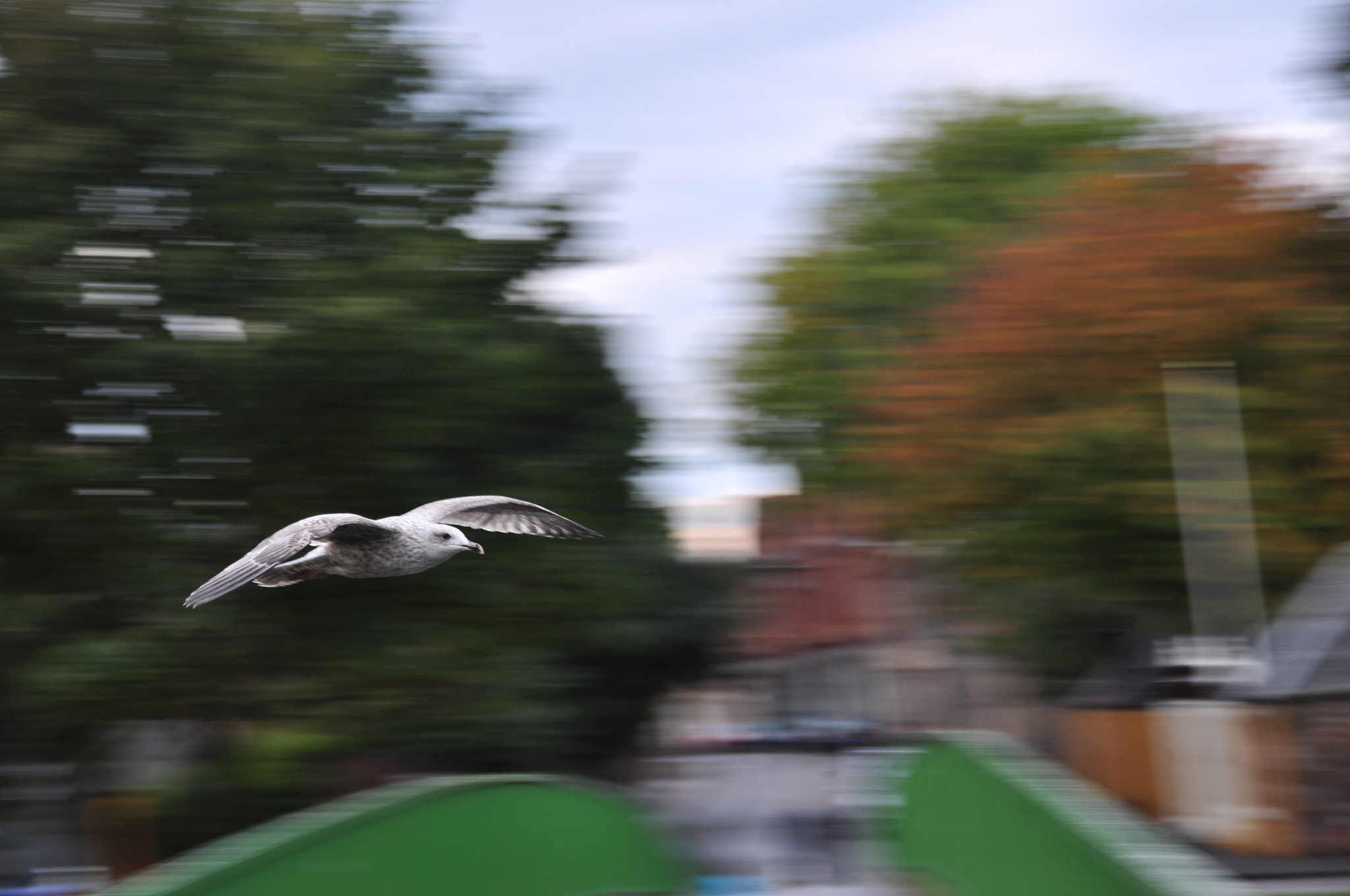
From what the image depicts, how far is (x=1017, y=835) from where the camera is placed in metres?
6.83

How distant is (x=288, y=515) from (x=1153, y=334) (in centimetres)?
722

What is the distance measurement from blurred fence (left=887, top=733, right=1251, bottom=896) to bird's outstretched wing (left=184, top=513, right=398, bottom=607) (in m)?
3.07

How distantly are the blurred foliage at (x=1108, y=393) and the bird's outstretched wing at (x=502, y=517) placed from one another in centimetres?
607

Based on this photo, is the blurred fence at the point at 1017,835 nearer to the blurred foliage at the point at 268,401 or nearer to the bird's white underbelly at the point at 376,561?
the blurred foliage at the point at 268,401

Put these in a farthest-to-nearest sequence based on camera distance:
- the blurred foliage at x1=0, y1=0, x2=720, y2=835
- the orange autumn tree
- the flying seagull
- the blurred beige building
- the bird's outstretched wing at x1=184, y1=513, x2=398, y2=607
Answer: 1. the blurred beige building
2. the orange autumn tree
3. the blurred foliage at x1=0, y1=0, x2=720, y2=835
4. the flying seagull
5. the bird's outstretched wing at x1=184, y1=513, x2=398, y2=607

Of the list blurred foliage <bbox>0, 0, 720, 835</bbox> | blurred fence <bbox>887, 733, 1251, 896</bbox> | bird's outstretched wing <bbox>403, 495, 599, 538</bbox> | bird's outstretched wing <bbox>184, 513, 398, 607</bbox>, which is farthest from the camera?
blurred foliage <bbox>0, 0, 720, 835</bbox>

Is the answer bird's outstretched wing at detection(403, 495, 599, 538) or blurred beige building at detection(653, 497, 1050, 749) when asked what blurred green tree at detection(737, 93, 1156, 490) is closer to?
blurred beige building at detection(653, 497, 1050, 749)

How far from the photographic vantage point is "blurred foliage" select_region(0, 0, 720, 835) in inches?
332

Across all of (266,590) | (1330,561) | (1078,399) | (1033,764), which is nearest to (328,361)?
(266,590)

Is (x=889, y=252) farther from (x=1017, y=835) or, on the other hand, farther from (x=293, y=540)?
(x=293, y=540)

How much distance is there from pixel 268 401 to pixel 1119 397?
6.91 meters

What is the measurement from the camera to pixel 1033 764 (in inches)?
289

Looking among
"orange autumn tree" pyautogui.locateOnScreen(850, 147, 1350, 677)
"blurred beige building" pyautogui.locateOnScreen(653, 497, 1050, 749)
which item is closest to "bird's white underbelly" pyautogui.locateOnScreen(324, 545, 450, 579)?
"orange autumn tree" pyautogui.locateOnScreen(850, 147, 1350, 677)

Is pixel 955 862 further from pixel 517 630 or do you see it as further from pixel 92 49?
pixel 92 49
